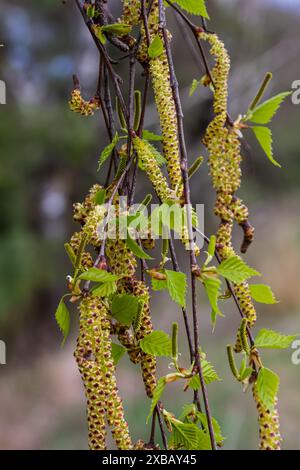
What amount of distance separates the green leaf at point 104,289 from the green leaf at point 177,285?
0.20 feet

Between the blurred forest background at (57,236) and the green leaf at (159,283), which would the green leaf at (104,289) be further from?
the blurred forest background at (57,236)

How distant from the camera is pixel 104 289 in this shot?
1.91 ft

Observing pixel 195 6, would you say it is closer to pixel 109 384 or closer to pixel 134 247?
pixel 134 247

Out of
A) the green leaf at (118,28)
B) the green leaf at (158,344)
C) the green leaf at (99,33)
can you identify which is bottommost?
the green leaf at (158,344)

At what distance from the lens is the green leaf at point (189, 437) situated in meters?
0.62

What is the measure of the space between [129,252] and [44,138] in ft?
13.9

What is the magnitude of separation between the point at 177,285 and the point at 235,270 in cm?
6

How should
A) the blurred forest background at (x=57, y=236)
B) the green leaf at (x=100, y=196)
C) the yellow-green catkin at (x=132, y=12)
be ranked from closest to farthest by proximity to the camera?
the green leaf at (x=100, y=196)
the yellow-green catkin at (x=132, y=12)
the blurred forest background at (x=57, y=236)

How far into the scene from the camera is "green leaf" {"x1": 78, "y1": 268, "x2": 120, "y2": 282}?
562 millimetres

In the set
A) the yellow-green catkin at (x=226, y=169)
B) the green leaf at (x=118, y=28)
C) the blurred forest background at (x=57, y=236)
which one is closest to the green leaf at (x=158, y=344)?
the yellow-green catkin at (x=226, y=169)

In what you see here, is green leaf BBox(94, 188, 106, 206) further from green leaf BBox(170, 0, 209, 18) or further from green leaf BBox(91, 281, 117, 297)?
green leaf BBox(170, 0, 209, 18)

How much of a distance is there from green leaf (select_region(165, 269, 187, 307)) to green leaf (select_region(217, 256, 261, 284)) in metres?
0.04

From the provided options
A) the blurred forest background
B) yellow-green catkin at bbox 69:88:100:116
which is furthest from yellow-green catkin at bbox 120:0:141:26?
the blurred forest background
